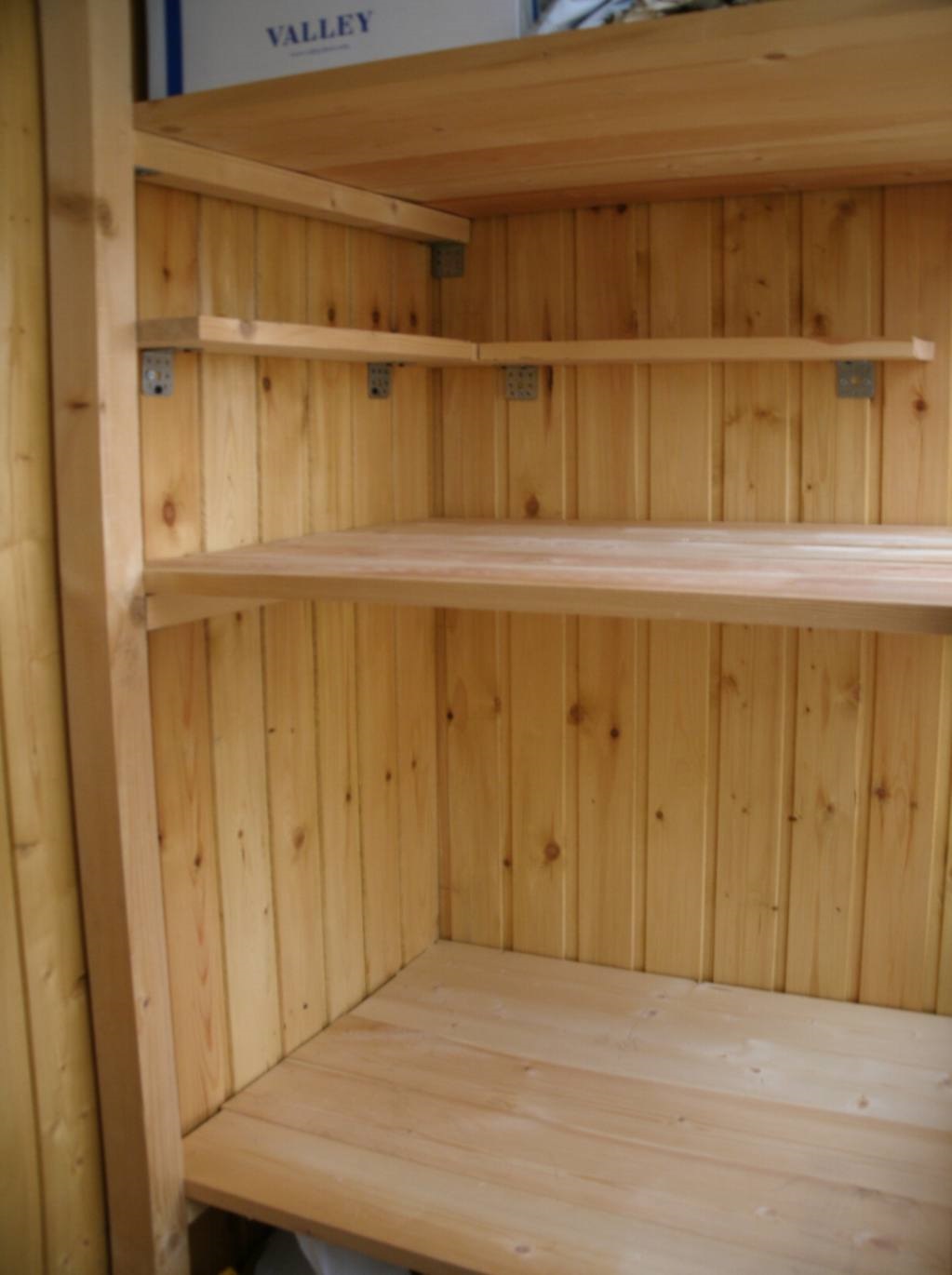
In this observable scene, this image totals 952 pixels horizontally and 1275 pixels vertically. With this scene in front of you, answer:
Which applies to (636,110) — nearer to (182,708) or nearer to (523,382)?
(523,382)

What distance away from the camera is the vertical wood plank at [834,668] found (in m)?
2.01

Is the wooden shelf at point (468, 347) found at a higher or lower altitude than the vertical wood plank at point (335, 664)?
higher

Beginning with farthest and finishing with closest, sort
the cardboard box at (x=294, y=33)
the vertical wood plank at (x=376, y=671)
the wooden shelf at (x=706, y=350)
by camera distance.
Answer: the vertical wood plank at (x=376, y=671) → the wooden shelf at (x=706, y=350) → the cardboard box at (x=294, y=33)

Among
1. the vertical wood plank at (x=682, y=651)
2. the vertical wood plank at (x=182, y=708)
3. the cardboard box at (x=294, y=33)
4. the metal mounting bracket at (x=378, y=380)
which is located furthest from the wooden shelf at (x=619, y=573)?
the cardboard box at (x=294, y=33)

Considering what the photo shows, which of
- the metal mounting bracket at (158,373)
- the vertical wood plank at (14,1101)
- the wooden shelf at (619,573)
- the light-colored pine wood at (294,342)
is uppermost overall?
the light-colored pine wood at (294,342)

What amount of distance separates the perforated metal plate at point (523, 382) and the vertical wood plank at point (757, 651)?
325 mm

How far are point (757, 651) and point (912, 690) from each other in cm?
25

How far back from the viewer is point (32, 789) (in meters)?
1.57

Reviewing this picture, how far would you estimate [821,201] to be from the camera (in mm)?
2014

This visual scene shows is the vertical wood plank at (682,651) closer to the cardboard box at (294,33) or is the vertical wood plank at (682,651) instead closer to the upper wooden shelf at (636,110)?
the upper wooden shelf at (636,110)

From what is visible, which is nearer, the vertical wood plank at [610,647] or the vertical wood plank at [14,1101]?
the vertical wood plank at [14,1101]

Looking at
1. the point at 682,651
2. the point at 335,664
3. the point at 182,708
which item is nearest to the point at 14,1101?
the point at 182,708

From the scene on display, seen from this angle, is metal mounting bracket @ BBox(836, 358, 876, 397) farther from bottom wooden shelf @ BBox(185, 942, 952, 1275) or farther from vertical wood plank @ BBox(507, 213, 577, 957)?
bottom wooden shelf @ BBox(185, 942, 952, 1275)

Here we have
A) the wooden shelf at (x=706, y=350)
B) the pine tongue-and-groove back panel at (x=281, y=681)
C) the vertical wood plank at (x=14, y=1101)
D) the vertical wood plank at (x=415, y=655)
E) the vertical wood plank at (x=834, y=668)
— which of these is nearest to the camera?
the vertical wood plank at (x=14, y=1101)
